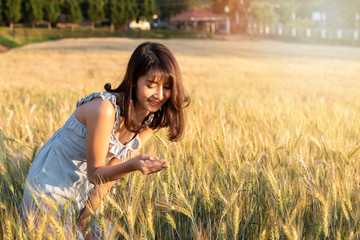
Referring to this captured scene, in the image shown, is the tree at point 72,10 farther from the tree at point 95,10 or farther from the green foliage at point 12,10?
the green foliage at point 12,10

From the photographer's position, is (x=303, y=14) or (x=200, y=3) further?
(x=200, y=3)

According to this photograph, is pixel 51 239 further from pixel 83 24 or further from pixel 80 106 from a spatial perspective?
pixel 83 24

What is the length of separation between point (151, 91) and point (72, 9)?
154ft

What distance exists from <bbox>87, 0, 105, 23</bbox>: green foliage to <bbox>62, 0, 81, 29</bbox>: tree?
1.32 m

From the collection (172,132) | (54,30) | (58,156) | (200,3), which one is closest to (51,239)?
(58,156)

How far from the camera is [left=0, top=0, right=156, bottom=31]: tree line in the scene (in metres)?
39.3

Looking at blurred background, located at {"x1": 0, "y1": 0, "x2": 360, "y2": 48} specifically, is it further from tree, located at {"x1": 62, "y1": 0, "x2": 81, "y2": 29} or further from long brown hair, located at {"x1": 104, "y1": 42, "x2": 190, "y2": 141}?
long brown hair, located at {"x1": 104, "y1": 42, "x2": 190, "y2": 141}

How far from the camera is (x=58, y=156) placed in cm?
189

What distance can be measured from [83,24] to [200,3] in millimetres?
30276

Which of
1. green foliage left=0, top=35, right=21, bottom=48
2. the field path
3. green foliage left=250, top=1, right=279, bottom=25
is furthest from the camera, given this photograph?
green foliage left=250, top=1, right=279, bottom=25

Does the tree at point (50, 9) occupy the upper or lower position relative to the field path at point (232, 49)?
upper

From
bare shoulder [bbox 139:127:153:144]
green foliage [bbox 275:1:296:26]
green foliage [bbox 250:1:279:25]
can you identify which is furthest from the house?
bare shoulder [bbox 139:127:153:144]

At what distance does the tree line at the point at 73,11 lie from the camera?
39281mm

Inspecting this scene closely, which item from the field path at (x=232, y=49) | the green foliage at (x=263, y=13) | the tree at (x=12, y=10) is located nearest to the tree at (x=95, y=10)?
the tree at (x=12, y=10)
